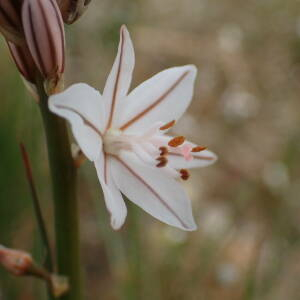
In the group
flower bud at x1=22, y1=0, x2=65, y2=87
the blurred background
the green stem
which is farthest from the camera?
the blurred background

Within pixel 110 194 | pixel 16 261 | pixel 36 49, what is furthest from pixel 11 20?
pixel 16 261

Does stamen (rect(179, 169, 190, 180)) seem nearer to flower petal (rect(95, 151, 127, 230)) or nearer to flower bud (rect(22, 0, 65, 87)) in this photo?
flower petal (rect(95, 151, 127, 230))

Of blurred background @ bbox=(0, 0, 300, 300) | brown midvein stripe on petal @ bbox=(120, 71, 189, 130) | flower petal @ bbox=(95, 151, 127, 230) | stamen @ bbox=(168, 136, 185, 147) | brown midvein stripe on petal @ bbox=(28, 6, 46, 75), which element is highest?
brown midvein stripe on petal @ bbox=(28, 6, 46, 75)

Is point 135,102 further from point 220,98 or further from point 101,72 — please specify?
point 220,98

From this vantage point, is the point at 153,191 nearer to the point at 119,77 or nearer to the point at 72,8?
the point at 119,77

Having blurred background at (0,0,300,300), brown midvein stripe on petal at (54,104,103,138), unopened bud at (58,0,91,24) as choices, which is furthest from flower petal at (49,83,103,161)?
blurred background at (0,0,300,300)

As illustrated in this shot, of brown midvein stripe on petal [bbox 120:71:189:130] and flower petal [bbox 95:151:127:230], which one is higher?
brown midvein stripe on petal [bbox 120:71:189:130]
